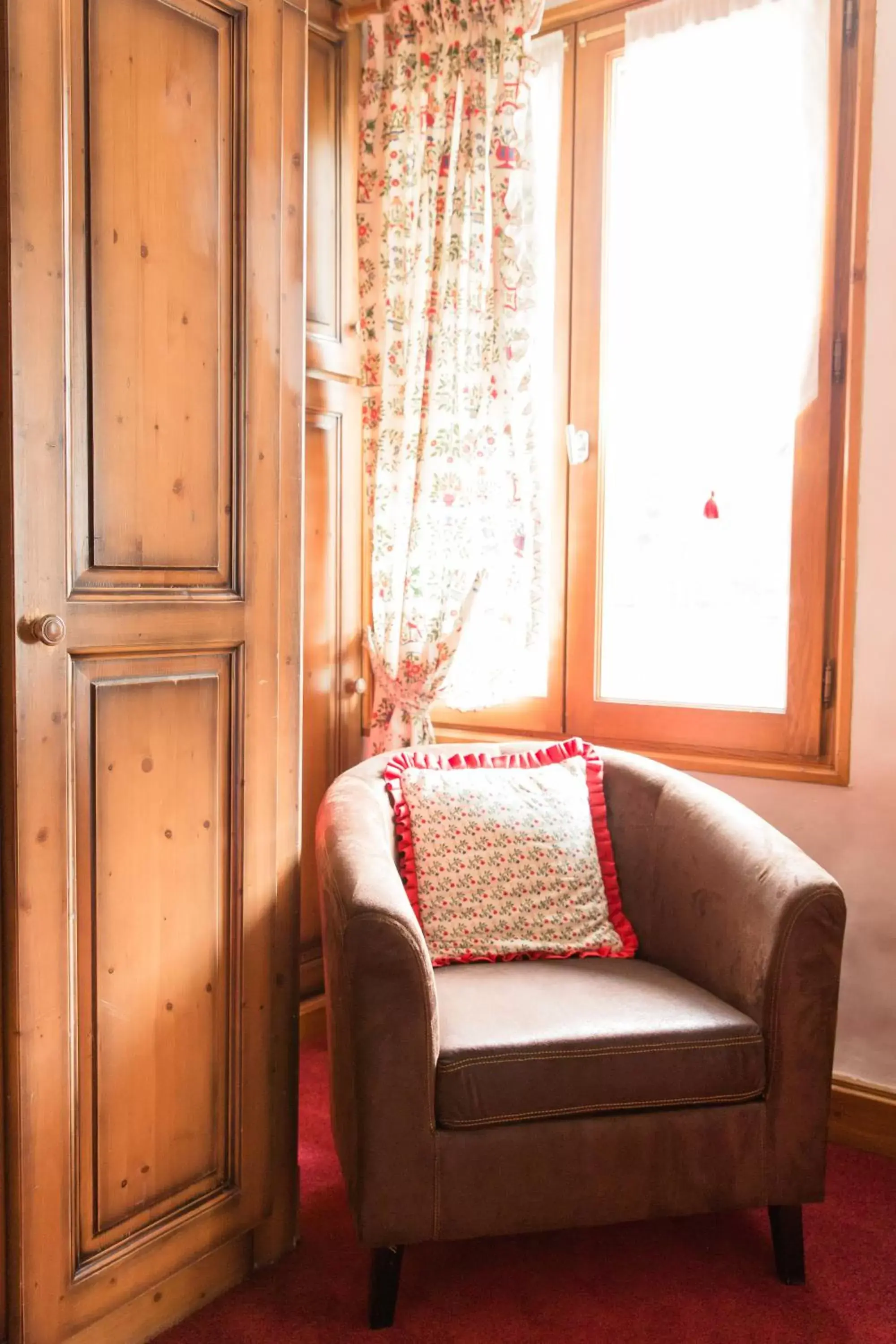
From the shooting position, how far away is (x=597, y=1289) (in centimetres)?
181

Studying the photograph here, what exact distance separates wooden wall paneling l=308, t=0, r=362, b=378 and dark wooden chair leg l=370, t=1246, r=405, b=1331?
189cm

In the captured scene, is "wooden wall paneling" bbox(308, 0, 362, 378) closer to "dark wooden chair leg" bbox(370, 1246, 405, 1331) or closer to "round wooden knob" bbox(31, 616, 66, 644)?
"round wooden knob" bbox(31, 616, 66, 644)

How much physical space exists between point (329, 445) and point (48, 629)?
1408 millimetres

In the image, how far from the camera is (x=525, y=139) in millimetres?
2479

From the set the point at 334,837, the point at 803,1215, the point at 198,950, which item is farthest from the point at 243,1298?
the point at 803,1215

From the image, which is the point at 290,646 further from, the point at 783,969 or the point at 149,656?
the point at 783,969

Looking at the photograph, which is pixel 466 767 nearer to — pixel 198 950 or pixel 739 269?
pixel 198 950

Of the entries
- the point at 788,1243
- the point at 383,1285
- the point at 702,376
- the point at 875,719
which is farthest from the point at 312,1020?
the point at 702,376

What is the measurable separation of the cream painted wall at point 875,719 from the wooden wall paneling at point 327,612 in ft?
3.77

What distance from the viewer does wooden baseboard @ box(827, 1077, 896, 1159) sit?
222 cm

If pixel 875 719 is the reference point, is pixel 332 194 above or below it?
above

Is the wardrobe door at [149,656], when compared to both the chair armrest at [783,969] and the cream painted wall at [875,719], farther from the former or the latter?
the cream painted wall at [875,719]

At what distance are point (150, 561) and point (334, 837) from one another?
60 cm

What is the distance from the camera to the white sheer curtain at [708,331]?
7.45ft
